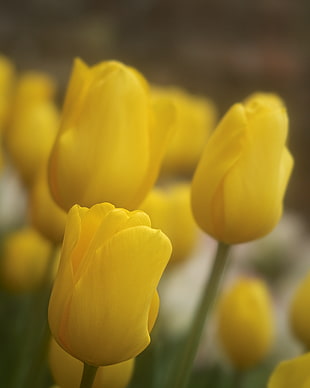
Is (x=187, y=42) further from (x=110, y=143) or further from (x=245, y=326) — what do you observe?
(x=110, y=143)

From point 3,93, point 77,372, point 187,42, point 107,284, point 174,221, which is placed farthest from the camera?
point 187,42

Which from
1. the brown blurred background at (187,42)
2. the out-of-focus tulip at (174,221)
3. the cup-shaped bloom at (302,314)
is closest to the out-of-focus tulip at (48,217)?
the out-of-focus tulip at (174,221)

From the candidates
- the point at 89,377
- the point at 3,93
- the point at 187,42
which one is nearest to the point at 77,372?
the point at 89,377

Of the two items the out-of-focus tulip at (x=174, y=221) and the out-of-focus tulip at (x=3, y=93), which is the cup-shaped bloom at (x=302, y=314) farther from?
the out-of-focus tulip at (x=3, y=93)

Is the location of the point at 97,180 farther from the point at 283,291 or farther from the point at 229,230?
the point at 283,291

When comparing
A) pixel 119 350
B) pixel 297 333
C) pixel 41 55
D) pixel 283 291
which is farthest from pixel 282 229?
pixel 41 55

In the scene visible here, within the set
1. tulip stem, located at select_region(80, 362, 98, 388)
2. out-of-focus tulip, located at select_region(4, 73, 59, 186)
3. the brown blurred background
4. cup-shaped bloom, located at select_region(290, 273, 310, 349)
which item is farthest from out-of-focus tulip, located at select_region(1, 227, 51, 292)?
the brown blurred background
